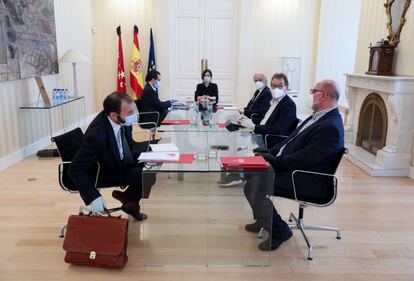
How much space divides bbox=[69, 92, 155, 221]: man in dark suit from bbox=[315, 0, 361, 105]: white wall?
18.4 ft

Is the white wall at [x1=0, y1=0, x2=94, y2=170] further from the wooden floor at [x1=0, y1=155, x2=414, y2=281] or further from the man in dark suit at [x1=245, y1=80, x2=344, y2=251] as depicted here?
the man in dark suit at [x1=245, y1=80, x2=344, y2=251]

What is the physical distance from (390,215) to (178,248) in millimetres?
1981

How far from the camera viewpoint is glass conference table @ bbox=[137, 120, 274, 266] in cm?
249

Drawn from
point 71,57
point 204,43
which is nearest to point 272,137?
point 71,57

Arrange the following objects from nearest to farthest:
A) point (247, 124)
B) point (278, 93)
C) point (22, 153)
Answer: point (278, 93) → point (247, 124) → point (22, 153)

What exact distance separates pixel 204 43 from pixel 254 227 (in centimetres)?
524

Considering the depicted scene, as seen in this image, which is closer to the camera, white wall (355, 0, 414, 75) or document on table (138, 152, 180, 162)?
document on table (138, 152, 180, 162)

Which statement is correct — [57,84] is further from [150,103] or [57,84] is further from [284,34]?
[284,34]

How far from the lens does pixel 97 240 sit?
91.6 inches

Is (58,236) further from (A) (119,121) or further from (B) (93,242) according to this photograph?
(A) (119,121)

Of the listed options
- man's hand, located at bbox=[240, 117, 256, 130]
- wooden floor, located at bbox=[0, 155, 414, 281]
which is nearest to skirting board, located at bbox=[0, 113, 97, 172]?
wooden floor, located at bbox=[0, 155, 414, 281]

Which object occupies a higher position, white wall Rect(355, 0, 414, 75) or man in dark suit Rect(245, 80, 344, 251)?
white wall Rect(355, 0, 414, 75)

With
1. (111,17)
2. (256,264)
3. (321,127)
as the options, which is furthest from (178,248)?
(111,17)

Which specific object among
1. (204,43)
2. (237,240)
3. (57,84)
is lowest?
(237,240)
